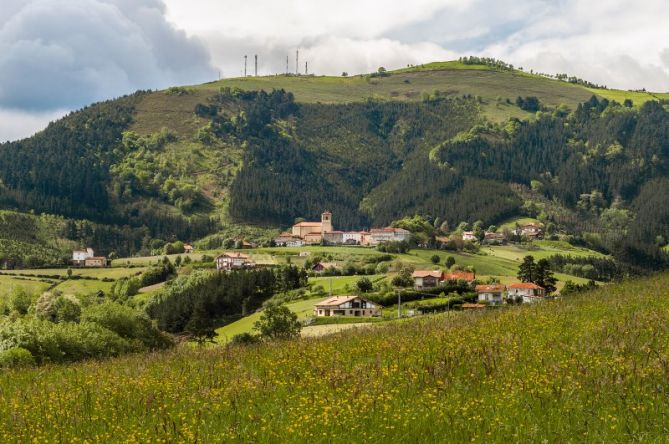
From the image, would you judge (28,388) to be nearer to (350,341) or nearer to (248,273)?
(350,341)

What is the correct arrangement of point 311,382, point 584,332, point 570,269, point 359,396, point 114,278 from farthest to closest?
point 570,269 → point 114,278 → point 584,332 → point 311,382 → point 359,396

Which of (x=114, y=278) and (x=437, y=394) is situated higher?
(x=437, y=394)

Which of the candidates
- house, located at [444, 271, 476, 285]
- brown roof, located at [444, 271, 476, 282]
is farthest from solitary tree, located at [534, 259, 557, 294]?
brown roof, located at [444, 271, 476, 282]

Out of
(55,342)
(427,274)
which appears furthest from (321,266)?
(55,342)

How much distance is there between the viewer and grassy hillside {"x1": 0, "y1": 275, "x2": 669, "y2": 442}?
9.77 m

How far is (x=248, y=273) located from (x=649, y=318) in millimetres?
112826

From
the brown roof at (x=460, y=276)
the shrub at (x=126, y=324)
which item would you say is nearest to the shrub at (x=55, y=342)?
the shrub at (x=126, y=324)

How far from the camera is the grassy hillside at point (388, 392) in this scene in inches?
384

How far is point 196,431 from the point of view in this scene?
32.3 feet

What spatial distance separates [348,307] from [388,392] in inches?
3405

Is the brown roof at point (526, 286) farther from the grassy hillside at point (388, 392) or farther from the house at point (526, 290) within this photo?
the grassy hillside at point (388, 392)

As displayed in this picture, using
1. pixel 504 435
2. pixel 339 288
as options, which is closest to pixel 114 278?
pixel 339 288

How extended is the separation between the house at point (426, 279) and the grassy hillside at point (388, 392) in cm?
10032

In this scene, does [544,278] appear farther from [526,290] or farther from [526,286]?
[526,286]
